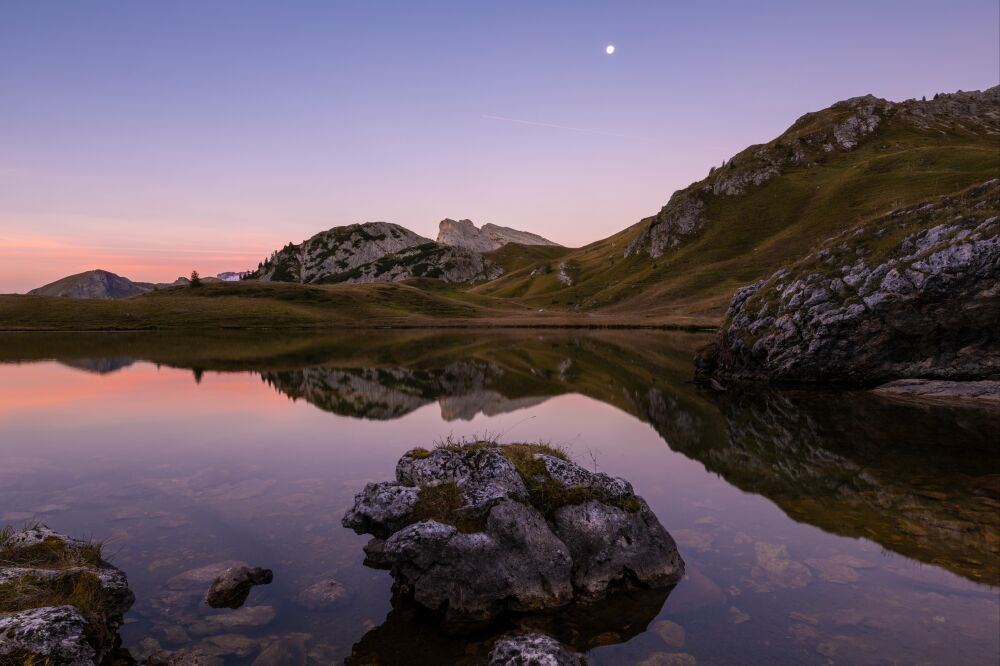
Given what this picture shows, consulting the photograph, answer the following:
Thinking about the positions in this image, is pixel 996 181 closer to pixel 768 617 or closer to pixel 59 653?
pixel 768 617

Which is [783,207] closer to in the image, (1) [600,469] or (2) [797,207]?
(2) [797,207]

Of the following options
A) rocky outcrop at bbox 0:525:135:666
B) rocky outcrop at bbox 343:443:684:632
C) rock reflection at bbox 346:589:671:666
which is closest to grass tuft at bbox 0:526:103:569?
rocky outcrop at bbox 0:525:135:666

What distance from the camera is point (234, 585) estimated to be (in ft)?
41.9

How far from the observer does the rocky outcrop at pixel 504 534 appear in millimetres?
12484

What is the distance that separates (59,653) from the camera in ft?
29.0

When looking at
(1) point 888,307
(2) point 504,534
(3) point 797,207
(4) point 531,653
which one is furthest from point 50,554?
(3) point 797,207

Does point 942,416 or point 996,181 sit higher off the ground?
point 996,181

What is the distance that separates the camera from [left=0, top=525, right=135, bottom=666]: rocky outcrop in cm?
873

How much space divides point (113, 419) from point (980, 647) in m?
40.3

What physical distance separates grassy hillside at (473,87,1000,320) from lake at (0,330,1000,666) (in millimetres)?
101256

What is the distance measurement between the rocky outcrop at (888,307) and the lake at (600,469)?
3.97 m

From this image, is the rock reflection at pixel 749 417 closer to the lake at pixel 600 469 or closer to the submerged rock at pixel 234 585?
the lake at pixel 600 469

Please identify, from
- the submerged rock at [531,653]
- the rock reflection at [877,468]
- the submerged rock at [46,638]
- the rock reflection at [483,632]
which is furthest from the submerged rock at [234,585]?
the rock reflection at [877,468]

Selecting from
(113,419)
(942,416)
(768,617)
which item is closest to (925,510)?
(768,617)
